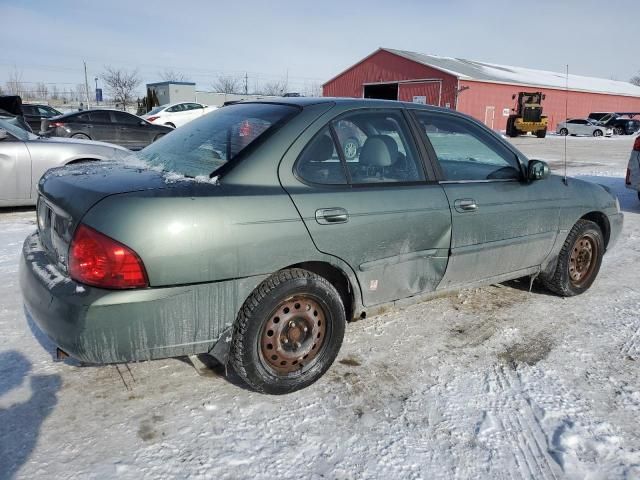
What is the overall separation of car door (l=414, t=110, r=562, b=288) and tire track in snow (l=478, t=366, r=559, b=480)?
2.70 feet

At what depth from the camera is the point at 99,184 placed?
2.49 metres

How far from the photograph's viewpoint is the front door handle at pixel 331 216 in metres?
2.70

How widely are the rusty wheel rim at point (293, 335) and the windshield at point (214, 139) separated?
842 millimetres

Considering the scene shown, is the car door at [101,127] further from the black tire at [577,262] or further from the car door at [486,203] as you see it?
the black tire at [577,262]

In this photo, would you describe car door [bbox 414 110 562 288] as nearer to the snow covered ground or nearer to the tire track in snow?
the snow covered ground

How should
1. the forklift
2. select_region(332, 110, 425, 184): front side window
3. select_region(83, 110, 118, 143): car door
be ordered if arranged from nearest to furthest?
1. select_region(332, 110, 425, 184): front side window
2. select_region(83, 110, 118, 143): car door
3. the forklift

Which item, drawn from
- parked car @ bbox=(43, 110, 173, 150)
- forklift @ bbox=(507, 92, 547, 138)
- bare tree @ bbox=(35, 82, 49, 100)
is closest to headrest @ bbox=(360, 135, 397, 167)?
parked car @ bbox=(43, 110, 173, 150)

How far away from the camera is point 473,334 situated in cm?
364

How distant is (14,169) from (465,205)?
5770mm

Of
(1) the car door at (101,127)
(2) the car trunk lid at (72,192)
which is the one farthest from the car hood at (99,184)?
(1) the car door at (101,127)

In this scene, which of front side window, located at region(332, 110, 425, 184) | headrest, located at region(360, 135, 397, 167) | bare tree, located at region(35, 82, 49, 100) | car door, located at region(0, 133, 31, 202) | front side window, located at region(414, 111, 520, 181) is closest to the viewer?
front side window, located at region(332, 110, 425, 184)

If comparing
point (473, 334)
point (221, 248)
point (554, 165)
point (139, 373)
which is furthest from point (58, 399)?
point (554, 165)

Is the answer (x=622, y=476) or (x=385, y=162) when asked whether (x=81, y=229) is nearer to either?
(x=385, y=162)

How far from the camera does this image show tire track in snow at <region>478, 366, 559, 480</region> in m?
2.29
